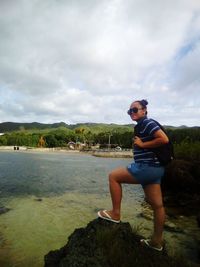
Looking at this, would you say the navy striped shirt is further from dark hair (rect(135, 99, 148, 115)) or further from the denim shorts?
dark hair (rect(135, 99, 148, 115))

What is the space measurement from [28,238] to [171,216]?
7.96m

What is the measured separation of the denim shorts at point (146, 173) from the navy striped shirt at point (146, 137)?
11cm

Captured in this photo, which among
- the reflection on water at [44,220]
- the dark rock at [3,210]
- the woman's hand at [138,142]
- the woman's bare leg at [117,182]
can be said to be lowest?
the reflection on water at [44,220]

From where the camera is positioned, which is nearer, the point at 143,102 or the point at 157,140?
the point at 157,140

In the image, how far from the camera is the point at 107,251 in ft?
19.5

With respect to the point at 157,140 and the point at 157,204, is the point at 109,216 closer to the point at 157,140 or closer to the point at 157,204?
the point at 157,204

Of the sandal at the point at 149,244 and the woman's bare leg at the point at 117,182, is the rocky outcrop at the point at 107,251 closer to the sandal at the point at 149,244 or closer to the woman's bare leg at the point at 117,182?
the sandal at the point at 149,244

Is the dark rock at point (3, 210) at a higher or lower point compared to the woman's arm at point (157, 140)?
lower

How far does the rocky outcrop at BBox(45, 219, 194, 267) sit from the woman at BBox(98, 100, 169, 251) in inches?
15.5

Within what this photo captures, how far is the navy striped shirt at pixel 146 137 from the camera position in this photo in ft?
20.2

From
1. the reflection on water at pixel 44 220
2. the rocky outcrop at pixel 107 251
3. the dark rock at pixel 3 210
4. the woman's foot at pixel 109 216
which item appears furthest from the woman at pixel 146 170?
the dark rock at pixel 3 210

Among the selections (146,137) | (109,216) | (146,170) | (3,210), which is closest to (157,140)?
(146,137)

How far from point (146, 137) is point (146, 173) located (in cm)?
77

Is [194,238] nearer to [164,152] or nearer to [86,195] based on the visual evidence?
[164,152]
